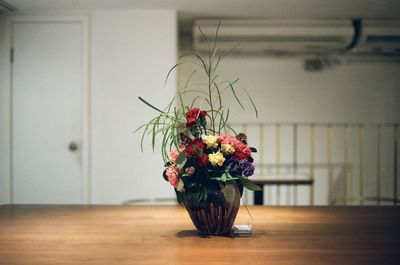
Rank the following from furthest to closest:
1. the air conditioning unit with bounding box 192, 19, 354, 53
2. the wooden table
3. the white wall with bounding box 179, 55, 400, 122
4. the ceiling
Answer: the white wall with bounding box 179, 55, 400, 122
the air conditioning unit with bounding box 192, 19, 354, 53
the ceiling
the wooden table

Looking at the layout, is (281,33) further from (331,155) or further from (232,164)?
(232,164)

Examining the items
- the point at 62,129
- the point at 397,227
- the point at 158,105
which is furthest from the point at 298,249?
the point at 62,129

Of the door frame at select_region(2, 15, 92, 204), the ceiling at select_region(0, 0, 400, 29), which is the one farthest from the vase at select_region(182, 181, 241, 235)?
the door frame at select_region(2, 15, 92, 204)

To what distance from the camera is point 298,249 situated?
57.1 inches

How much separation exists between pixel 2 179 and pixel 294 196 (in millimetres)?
3293

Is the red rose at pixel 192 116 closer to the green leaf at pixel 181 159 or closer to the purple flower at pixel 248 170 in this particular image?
the green leaf at pixel 181 159

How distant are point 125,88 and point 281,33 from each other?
1687 millimetres

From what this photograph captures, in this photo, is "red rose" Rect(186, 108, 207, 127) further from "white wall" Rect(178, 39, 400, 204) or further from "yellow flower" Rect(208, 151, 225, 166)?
"white wall" Rect(178, 39, 400, 204)

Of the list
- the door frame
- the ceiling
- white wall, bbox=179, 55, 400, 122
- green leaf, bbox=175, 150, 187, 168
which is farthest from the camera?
white wall, bbox=179, 55, 400, 122

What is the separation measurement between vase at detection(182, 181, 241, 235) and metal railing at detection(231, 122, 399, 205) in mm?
4272

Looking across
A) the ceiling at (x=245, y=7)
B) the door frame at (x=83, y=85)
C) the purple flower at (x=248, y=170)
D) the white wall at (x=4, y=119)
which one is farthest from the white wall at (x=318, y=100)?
the purple flower at (x=248, y=170)

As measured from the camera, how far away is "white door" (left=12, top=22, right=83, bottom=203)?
15.2ft

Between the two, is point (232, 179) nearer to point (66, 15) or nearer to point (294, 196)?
point (66, 15)

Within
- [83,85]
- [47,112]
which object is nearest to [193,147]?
[83,85]
